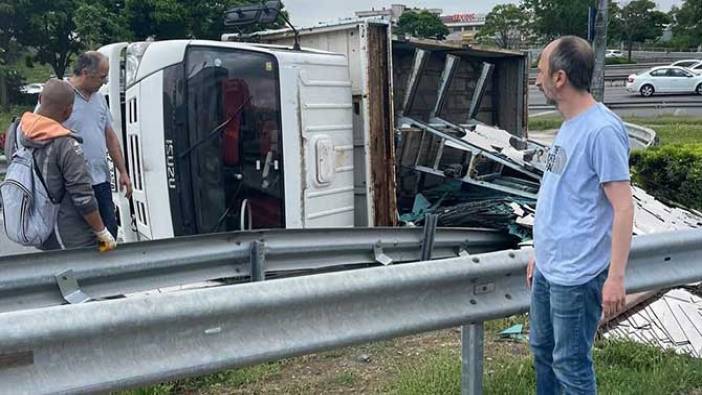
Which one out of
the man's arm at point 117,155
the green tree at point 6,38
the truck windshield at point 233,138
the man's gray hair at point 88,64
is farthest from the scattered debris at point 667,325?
the green tree at point 6,38

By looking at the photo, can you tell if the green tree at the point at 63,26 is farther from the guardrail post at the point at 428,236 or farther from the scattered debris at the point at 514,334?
the scattered debris at the point at 514,334

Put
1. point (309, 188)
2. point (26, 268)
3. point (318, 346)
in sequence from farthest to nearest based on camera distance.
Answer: point (309, 188) < point (26, 268) < point (318, 346)

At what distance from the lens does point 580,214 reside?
2615 mm

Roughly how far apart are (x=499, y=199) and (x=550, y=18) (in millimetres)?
47917

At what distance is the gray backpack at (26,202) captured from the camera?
417 cm

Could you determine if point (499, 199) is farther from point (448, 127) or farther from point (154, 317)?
point (154, 317)

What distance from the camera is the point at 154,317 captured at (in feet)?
7.10

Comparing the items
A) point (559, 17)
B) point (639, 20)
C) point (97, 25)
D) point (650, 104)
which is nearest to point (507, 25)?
point (559, 17)

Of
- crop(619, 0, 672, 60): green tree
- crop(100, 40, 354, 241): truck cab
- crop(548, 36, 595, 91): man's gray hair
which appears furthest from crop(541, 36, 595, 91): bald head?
crop(619, 0, 672, 60): green tree

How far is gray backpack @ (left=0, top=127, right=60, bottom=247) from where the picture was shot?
417 centimetres

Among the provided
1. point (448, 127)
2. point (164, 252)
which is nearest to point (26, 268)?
point (164, 252)

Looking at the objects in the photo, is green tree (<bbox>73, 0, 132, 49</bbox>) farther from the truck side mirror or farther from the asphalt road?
the truck side mirror

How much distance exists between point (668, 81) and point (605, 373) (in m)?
30.4

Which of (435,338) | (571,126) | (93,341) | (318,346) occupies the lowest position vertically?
(435,338)
